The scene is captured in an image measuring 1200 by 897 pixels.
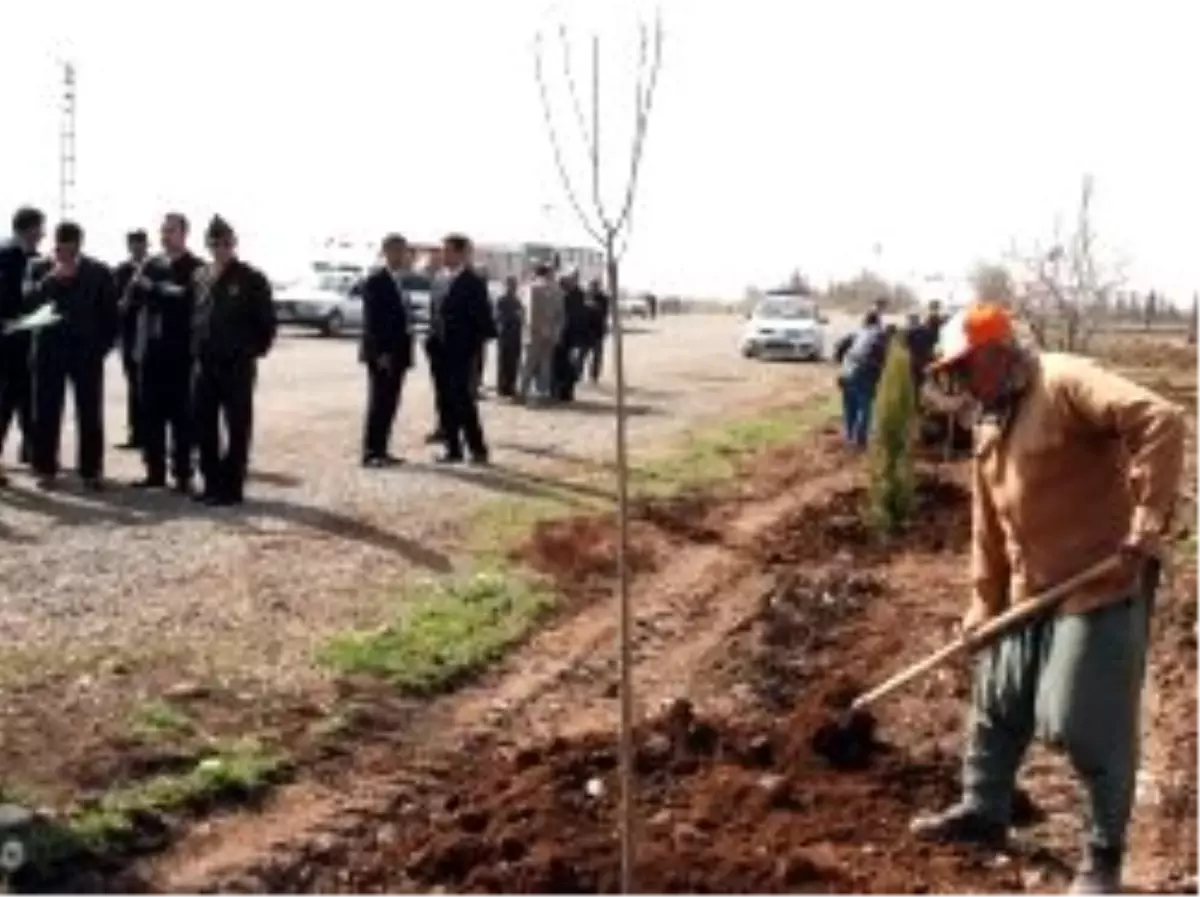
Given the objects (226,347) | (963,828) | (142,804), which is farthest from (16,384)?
(963,828)

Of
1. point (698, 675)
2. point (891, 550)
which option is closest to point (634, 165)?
point (698, 675)

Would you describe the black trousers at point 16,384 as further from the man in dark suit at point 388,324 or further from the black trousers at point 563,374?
the black trousers at point 563,374

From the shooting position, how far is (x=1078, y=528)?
5.25 meters

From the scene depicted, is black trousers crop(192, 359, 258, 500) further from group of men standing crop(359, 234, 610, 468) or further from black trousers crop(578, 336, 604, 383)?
black trousers crop(578, 336, 604, 383)

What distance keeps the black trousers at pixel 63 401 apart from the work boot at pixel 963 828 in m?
7.46

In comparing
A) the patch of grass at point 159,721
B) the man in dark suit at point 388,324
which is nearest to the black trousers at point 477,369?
the man in dark suit at point 388,324

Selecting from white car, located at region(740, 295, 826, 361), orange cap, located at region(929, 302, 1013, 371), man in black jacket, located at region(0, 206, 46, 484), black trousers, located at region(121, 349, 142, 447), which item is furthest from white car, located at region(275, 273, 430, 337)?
orange cap, located at region(929, 302, 1013, 371)

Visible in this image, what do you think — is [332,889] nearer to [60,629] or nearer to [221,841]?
[221,841]

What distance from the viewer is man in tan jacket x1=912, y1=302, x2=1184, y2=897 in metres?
5.05

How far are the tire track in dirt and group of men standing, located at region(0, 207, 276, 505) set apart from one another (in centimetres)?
306

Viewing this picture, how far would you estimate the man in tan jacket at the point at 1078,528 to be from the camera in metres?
5.05

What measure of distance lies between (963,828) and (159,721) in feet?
9.79

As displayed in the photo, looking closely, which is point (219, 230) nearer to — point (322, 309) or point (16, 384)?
point (16, 384)

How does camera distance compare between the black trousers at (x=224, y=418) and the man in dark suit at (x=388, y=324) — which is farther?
the man in dark suit at (x=388, y=324)
